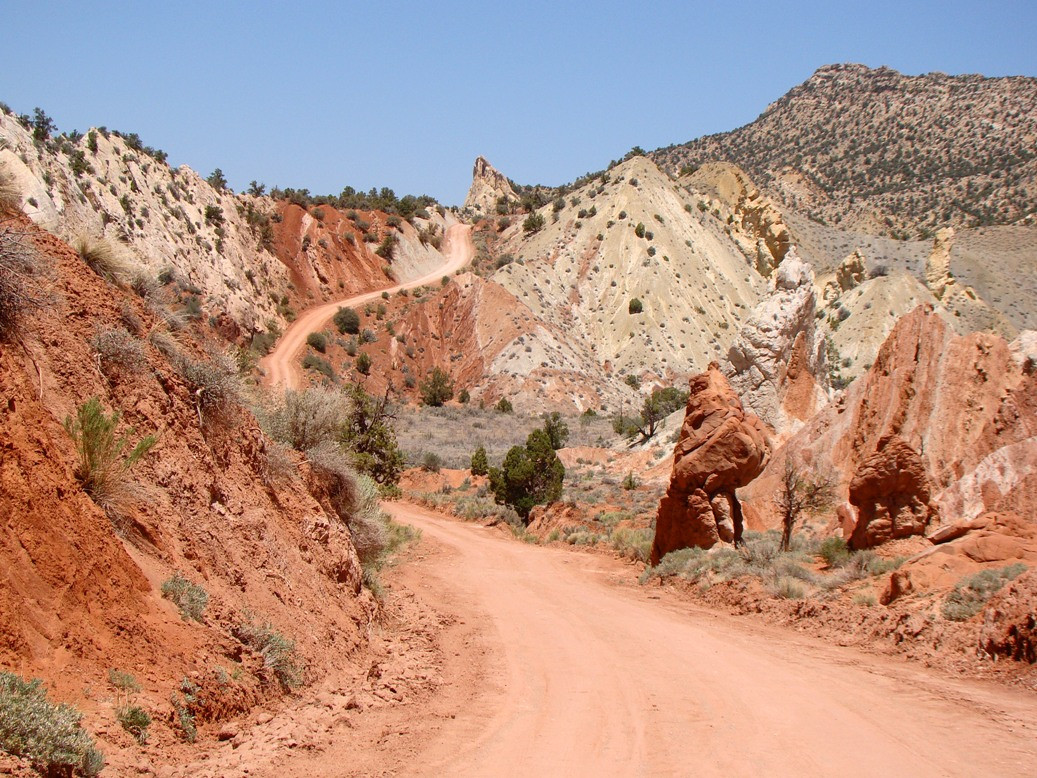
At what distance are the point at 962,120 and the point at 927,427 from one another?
95.5m

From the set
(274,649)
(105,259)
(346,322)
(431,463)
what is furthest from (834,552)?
(346,322)

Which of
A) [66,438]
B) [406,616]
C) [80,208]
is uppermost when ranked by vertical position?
[80,208]

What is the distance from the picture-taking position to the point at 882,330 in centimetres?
5244

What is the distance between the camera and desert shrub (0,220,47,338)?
578 cm

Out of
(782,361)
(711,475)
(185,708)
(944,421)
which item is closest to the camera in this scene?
(185,708)

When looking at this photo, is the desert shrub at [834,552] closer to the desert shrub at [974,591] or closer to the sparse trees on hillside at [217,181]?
the desert shrub at [974,591]

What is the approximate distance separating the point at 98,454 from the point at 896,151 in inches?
4115

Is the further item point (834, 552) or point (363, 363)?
point (363, 363)

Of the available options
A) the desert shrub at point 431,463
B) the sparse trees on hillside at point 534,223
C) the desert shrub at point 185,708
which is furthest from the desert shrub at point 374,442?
the sparse trees on hillside at point 534,223

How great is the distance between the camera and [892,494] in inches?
508

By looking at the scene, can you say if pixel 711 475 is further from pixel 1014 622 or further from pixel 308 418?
pixel 308 418

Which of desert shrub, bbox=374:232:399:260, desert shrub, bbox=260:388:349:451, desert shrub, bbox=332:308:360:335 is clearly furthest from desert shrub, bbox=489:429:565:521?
desert shrub, bbox=374:232:399:260

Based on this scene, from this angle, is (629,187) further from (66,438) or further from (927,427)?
(66,438)

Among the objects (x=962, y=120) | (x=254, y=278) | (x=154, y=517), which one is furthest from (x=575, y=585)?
(x=962, y=120)
